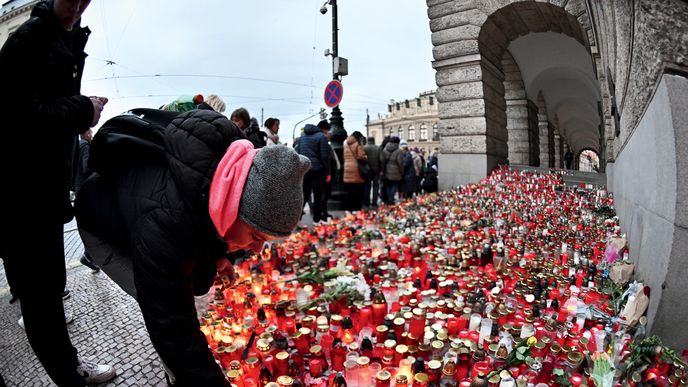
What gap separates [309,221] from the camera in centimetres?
721

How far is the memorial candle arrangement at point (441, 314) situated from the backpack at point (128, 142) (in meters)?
1.12

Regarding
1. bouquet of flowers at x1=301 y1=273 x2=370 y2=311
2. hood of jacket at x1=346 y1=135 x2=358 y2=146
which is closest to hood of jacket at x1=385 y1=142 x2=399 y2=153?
hood of jacket at x1=346 y1=135 x2=358 y2=146

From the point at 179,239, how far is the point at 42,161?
907 mm

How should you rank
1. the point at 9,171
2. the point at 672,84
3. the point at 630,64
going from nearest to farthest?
1. the point at 9,171
2. the point at 672,84
3. the point at 630,64

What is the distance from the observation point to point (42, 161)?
1.68 metres

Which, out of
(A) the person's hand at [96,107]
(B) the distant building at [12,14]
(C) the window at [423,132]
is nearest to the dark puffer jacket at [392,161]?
(A) the person's hand at [96,107]

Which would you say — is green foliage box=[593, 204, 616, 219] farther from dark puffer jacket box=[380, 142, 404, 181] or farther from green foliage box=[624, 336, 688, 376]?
dark puffer jacket box=[380, 142, 404, 181]

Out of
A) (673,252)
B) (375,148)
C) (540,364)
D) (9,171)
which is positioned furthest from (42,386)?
(375,148)

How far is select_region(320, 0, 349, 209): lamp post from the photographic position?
28.4 ft

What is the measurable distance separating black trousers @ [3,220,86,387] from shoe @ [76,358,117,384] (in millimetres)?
150

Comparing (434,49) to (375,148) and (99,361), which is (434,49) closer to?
(375,148)

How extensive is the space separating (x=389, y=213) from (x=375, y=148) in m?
2.71

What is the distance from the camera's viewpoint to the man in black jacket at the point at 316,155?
20.9 ft

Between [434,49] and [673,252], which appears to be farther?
[434,49]
